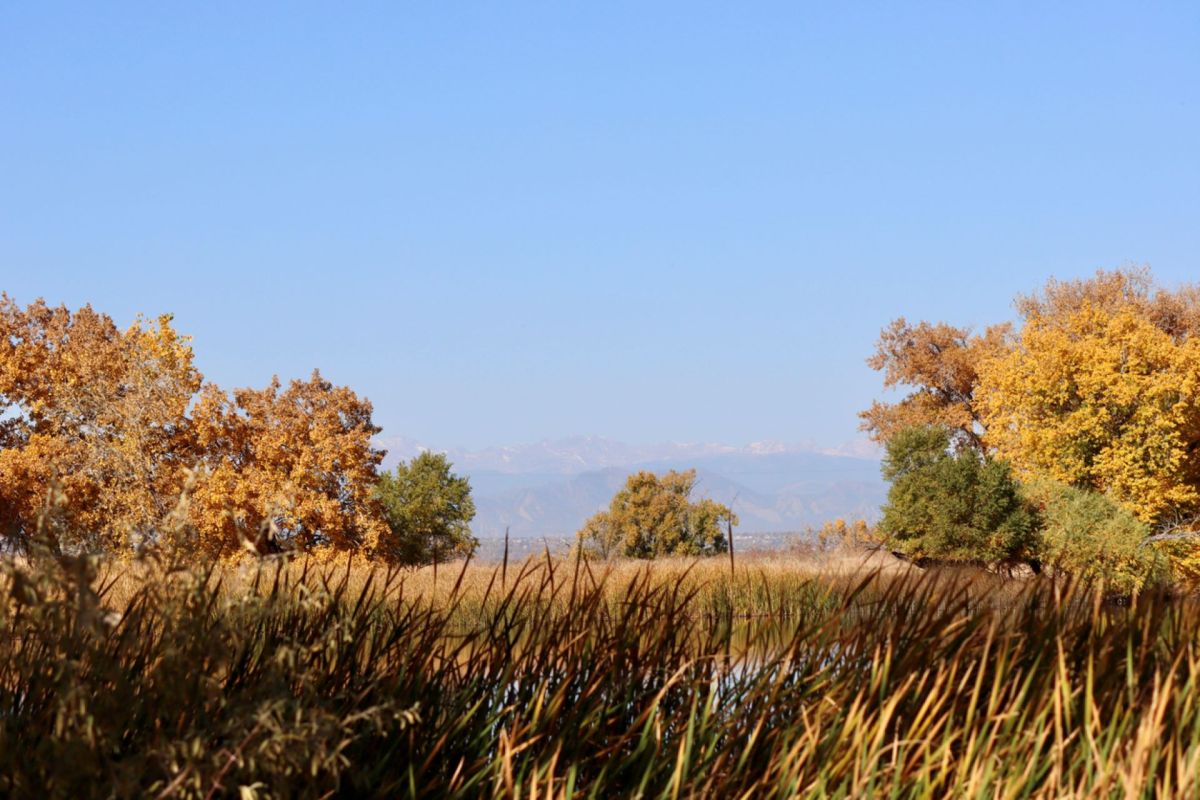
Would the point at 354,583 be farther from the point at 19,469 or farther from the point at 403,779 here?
the point at 19,469

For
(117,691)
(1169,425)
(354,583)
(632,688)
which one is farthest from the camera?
(1169,425)

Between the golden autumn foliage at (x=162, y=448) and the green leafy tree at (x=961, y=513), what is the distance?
42.7 feet

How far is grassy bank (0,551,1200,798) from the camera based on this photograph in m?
2.72

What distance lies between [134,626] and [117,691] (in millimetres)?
1172

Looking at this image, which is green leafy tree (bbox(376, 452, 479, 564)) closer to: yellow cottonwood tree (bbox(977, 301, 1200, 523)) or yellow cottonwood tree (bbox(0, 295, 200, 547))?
yellow cottonwood tree (bbox(0, 295, 200, 547))

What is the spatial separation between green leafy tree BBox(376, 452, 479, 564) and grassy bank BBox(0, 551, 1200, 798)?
38139 millimetres

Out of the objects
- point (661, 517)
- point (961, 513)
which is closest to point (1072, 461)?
point (961, 513)

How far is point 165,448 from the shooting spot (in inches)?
1119

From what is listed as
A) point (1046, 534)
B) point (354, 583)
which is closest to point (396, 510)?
point (1046, 534)

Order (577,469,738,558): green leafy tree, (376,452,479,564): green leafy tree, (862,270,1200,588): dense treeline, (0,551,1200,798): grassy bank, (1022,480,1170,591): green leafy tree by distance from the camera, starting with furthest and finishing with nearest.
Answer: (577,469,738,558): green leafy tree, (376,452,479,564): green leafy tree, (862,270,1200,588): dense treeline, (1022,480,1170,591): green leafy tree, (0,551,1200,798): grassy bank

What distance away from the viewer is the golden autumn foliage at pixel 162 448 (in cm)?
2673

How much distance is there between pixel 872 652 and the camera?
146 inches

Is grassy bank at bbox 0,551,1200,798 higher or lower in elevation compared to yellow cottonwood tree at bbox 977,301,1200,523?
lower

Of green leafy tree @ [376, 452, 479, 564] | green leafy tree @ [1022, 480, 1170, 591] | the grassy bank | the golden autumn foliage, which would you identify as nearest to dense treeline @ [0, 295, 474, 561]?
the golden autumn foliage
